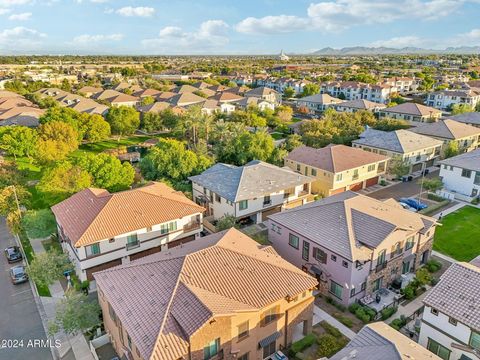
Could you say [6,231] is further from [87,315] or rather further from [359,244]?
[359,244]

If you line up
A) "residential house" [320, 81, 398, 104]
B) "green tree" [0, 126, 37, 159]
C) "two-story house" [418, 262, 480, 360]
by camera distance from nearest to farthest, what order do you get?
1. "two-story house" [418, 262, 480, 360]
2. "green tree" [0, 126, 37, 159]
3. "residential house" [320, 81, 398, 104]

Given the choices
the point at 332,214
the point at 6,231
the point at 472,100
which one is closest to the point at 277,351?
the point at 332,214

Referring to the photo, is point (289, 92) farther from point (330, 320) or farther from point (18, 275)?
point (18, 275)

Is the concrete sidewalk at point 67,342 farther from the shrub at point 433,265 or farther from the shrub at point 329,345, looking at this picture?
the shrub at point 433,265

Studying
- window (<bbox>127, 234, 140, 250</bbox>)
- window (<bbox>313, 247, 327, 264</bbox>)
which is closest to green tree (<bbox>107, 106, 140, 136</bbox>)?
window (<bbox>127, 234, 140, 250</bbox>)

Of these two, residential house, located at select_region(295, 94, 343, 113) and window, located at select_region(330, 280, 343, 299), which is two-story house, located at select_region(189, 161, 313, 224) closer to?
window, located at select_region(330, 280, 343, 299)

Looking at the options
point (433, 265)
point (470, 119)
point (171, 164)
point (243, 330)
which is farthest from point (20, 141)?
point (470, 119)
